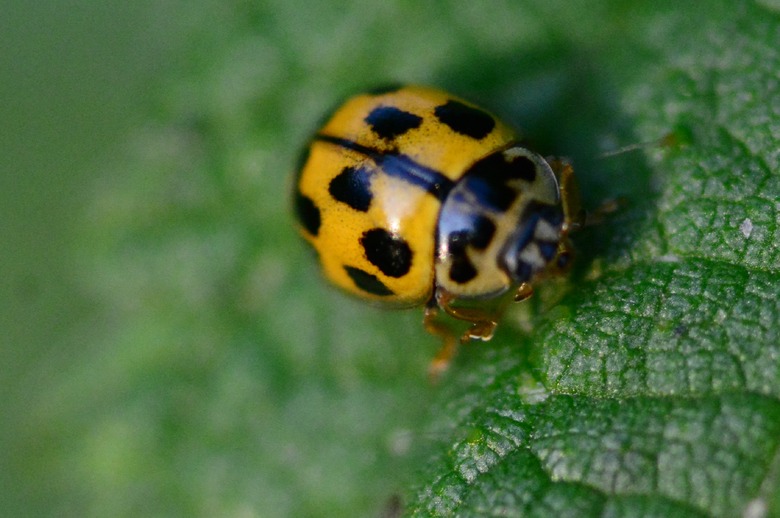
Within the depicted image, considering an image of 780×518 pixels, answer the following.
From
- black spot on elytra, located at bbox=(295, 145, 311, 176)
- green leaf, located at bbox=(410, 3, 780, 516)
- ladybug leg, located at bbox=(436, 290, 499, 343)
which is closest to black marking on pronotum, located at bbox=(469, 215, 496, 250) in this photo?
ladybug leg, located at bbox=(436, 290, 499, 343)

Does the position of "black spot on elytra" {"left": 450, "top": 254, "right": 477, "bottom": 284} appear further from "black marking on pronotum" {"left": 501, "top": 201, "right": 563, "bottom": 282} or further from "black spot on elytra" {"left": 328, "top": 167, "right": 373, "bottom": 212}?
"black spot on elytra" {"left": 328, "top": 167, "right": 373, "bottom": 212}

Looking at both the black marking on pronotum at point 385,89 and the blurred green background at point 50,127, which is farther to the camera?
the blurred green background at point 50,127

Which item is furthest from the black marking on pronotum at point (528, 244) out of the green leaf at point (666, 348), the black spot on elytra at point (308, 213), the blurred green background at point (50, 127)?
the blurred green background at point (50, 127)

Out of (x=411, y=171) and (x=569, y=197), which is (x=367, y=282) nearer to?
(x=411, y=171)

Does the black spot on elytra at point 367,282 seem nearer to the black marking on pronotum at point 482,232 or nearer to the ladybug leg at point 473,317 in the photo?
the ladybug leg at point 473,317

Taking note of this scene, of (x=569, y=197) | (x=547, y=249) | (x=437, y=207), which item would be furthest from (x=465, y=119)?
(x=547, y=249)
